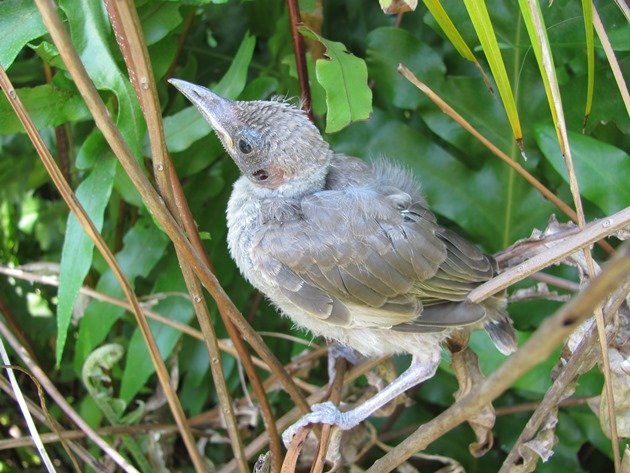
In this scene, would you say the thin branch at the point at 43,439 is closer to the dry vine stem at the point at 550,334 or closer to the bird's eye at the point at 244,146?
the bird's eye at the point at 244,146

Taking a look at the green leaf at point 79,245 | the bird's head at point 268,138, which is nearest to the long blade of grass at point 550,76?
the bird's head at point 268,138

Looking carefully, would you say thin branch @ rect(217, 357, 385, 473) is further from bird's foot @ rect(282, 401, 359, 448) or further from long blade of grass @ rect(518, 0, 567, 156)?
long blade of grass @ rect(518, 0, 567, 156)

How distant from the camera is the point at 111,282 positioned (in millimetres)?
1347

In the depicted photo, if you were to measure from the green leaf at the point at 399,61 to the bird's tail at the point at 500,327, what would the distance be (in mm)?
423

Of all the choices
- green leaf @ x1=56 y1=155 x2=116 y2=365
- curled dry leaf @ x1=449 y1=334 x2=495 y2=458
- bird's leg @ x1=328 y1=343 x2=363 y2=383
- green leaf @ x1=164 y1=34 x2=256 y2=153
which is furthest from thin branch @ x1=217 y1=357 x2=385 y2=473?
green leaf @ x1=164 y1=34 x2=256 y2=153

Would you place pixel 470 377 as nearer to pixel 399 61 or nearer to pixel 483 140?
pixel 483 140

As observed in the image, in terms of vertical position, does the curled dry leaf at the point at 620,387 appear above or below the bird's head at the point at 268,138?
below

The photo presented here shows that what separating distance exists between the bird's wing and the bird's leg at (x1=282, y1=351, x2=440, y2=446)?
110 mm

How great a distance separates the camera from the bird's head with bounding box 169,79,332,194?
1126 mm

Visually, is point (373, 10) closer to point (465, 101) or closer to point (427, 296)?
point (465, 101)

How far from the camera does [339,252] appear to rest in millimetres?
1120

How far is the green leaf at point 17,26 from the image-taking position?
3.41 ft

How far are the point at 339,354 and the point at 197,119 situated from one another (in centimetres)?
50

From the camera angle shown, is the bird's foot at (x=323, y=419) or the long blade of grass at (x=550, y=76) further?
the bird's foot at (x=323, y=419)
